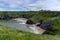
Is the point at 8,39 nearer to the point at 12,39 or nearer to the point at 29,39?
the point at 12,39

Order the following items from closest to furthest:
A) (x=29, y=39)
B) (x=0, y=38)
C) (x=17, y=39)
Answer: (x=0, y=38) < (x=17, y=39) < (x=29, y=39)

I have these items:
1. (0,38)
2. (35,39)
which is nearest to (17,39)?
(0,38)

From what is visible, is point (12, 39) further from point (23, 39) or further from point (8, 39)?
point (23, 39)

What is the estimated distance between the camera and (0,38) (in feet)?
56.2

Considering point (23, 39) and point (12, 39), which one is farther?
point (23, 39)

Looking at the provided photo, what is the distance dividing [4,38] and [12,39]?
2.83 feet

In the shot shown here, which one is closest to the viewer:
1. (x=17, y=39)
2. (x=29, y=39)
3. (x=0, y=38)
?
(x=0, y=38)

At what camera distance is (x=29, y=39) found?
2028cm

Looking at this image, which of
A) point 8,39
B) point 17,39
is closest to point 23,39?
point 17,39

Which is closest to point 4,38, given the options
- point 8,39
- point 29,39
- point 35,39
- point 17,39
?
point 8,39

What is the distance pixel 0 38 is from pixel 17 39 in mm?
2100

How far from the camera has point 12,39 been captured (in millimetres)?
17797

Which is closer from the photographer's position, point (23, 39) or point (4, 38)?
point (4, 38)

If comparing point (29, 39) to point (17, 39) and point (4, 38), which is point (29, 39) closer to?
point (17, 39)
